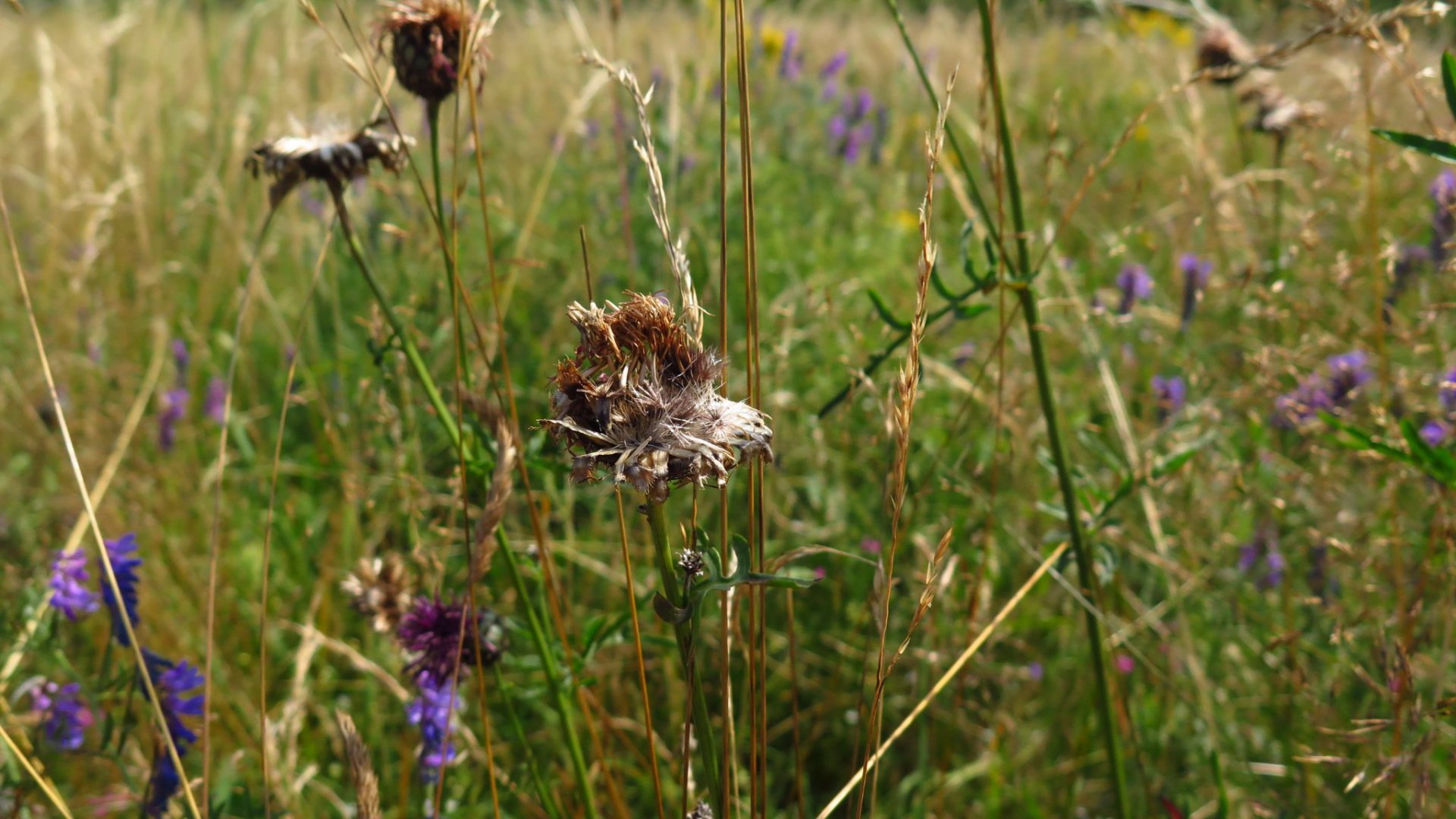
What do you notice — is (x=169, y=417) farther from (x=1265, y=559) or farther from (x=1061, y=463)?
(x=1265, y=559)

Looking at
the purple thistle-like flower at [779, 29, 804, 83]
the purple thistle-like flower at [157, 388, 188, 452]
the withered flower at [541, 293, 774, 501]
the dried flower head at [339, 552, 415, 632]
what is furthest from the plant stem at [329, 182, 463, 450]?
the purple thistle-like flower at [779, 29, 804, 83]

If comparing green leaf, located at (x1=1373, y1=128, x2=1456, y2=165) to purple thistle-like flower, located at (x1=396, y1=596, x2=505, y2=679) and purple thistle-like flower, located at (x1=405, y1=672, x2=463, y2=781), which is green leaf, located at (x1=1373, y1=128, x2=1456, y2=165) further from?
purple thistle-like flower, located at (x1=405, y1=672, x2=463, y2=781)

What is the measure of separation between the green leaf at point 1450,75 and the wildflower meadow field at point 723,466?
12 mm

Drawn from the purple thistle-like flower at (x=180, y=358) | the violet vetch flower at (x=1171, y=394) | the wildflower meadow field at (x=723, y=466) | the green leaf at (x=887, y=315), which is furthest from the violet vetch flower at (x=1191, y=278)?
the purple thistle-like flower at (x=180, y=358)

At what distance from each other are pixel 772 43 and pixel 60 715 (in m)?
3.52

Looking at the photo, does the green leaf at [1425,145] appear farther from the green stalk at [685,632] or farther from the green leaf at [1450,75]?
the green stalk at [685,632]

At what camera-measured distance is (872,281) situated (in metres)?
2.49

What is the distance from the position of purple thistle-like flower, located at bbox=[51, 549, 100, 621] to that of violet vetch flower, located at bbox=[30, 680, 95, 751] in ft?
0.30

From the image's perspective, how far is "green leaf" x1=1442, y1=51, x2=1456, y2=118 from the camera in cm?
86

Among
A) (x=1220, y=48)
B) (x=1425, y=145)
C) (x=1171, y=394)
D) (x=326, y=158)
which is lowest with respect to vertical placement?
(x=1171, y=394)

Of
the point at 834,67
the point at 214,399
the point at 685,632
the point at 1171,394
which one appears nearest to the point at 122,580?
the point at 685,632

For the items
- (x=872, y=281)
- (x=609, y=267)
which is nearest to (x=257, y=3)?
(x=609, y=267)

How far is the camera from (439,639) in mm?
1132

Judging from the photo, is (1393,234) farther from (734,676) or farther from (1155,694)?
(734,676)
